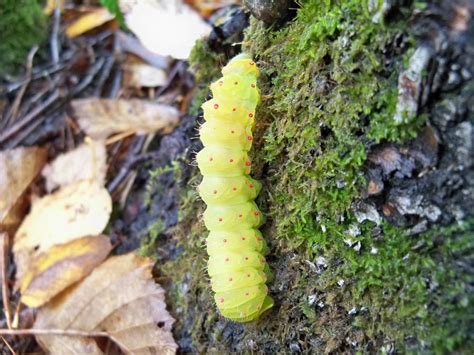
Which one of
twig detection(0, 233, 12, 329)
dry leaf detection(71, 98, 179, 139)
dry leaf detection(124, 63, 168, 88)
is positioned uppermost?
dry leaf detection(124, 63, 168, 88)

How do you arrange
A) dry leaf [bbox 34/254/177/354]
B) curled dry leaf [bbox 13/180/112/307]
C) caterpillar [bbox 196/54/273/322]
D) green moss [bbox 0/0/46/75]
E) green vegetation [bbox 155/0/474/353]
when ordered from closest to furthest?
green vegetation [bbox 155/0/474/353] → caterpillar [bbox 196/54/273/322] → dry leaf [bbox 34/254/177/354] → curled dry leaf [bbox 13/180/112/307] → green moss [bbox 0/0/46/75]

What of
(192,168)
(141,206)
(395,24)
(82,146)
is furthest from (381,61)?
(82,146)

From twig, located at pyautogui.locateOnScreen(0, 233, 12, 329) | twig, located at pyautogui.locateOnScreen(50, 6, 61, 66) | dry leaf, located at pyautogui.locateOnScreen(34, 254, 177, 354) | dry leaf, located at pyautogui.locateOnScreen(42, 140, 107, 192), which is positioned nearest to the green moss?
twig, located at pyautogui.locateOnScreen(50, 6, 61, 66)

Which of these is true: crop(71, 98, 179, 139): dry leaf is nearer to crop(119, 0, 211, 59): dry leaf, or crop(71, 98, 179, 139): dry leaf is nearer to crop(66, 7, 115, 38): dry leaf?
crop(119, 0, 211, 59): dry leaf

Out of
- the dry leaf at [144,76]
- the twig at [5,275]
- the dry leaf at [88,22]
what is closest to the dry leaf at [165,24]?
the dry leaf at [144,76]

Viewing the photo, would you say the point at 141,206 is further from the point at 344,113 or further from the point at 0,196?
the point at 344,113

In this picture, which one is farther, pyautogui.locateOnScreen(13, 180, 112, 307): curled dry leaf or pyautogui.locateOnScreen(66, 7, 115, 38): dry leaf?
pyautogui.locateOnScreen(66, 7, 115, 38): dry leaf

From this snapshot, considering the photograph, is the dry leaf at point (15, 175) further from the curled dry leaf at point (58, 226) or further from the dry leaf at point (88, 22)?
the dry leaf at point (88, 22)
